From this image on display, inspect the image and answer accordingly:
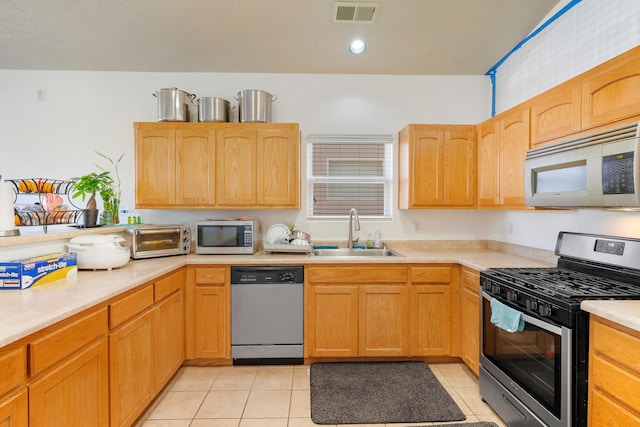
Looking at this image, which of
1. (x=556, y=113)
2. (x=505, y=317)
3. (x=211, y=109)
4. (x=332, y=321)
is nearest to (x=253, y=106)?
(x=211, y=109)

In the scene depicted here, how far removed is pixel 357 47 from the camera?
2.82 metres

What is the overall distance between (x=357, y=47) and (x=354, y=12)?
17.1 inches

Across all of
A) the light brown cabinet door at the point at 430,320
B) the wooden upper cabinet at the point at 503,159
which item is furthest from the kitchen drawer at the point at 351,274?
the wooden upper cabinet at the point at 503,159

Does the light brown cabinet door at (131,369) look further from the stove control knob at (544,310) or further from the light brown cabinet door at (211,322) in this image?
the stove control knob at (544,310)

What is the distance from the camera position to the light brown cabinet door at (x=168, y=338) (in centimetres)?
211

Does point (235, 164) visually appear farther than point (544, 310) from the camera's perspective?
Yes

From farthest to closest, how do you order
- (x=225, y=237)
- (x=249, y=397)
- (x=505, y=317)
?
1. (x=225, y=237)
2. (x=249, y=397)
3. (x=505, y=317)

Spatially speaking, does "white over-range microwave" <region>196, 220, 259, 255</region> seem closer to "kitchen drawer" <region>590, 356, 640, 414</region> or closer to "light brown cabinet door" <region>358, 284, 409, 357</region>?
"light brown cabinet door" <region>358, 284, 409, 357</region>

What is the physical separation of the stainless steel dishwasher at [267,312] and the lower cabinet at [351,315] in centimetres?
11

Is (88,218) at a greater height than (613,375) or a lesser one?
greater

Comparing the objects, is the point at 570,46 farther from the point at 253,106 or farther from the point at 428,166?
the point at 253,106

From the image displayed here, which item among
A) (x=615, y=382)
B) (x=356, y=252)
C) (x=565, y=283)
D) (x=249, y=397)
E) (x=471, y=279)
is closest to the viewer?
(x=615, y=382)

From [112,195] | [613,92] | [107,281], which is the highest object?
[613,92]

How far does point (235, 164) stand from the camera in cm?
289
